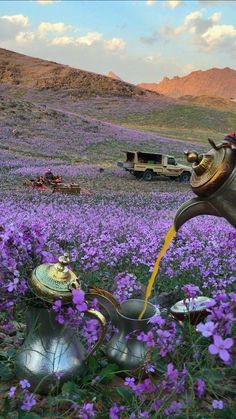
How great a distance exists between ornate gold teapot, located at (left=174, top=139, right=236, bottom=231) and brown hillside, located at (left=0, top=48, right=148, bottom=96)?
232 feet

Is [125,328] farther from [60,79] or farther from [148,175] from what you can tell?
[60,79]

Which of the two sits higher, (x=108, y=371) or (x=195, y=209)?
(x=195, y=209)

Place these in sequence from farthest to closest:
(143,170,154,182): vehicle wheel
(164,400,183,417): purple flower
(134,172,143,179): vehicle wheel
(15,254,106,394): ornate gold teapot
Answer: (134,172,143,179): vehicle wheel < (143,170,154,182): vehicle wheel < (15,254,106,394): ornate gold teapot < (164,400,183,417): purple flower

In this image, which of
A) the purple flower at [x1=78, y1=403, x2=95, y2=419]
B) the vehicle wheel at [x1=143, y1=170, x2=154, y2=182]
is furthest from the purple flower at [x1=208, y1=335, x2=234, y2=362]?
the vehicle wheel at [x1=143, y1=170, x2=154, y2=182]

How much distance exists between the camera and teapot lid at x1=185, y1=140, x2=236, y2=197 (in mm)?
2379

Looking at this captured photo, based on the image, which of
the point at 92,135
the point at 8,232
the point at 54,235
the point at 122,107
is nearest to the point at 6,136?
the point at 92,135

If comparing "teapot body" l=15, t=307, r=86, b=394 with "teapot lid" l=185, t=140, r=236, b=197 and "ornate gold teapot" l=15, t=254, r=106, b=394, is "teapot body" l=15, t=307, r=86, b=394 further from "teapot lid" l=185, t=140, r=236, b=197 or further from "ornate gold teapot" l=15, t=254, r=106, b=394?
"teapot lid" l=185, t=140, r=236, b=197

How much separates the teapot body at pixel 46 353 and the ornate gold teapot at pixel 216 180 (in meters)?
0.95

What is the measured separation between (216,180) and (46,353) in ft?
4.04

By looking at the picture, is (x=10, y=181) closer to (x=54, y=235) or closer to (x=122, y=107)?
(x=54, y=235)

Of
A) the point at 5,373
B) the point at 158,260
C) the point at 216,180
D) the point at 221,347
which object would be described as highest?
the point at 216,180

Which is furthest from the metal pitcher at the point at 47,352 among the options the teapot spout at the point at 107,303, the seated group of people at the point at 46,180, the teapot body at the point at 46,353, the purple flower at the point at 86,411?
the seated group of people at the point at 46,180

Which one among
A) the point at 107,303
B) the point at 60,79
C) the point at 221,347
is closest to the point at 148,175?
the point at 107,303

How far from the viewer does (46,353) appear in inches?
100.0
